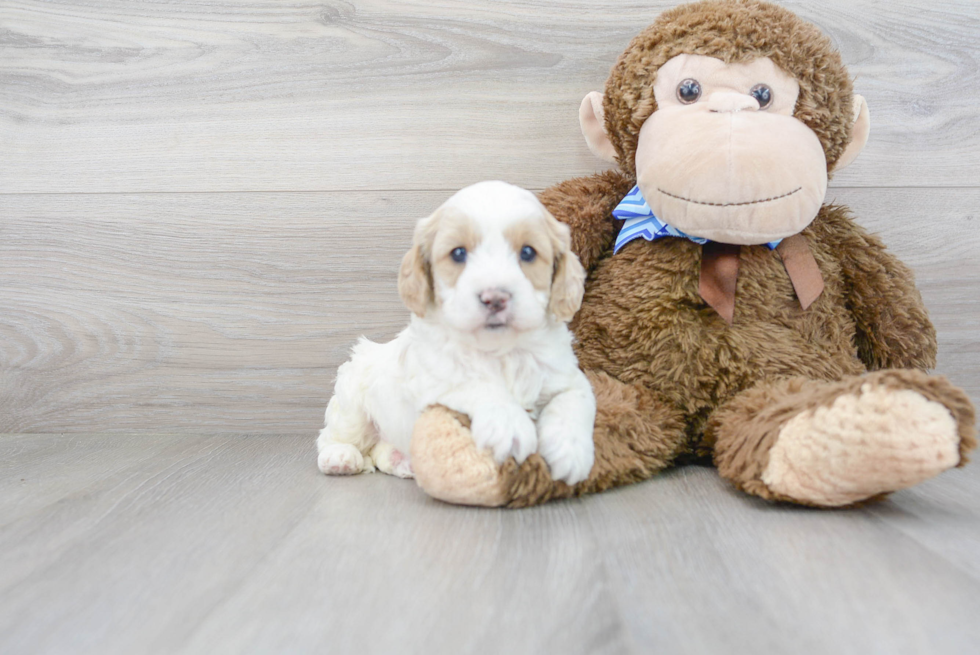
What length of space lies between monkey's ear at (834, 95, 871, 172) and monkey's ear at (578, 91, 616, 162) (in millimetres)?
404

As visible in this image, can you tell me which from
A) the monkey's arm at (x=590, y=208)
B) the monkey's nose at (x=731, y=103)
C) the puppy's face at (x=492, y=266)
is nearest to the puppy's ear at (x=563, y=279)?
the puppy's face at (x=492, y=266)

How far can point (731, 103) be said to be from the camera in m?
1.22

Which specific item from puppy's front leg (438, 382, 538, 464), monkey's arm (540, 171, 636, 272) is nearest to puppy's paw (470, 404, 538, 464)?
puppy's front leg (438, 382, 538, 464)

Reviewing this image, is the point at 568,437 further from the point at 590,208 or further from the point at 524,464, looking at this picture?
the point at 590,208

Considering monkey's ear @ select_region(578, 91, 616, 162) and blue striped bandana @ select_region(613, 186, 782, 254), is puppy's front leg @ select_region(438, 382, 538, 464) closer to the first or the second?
blue striped bandana @ select_region(613, 186, 782, 254)

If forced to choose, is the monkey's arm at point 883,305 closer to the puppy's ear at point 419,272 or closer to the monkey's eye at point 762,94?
the monkey's eye at point 762,94

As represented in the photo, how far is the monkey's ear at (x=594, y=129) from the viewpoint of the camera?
1418 millimetres

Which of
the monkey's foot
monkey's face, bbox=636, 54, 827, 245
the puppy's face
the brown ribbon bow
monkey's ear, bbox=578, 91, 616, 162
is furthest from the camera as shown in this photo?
monkey's ear, bbox=578, 91, 616, 162

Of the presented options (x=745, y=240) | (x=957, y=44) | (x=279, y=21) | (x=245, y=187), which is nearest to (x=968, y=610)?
(x=745, y=240)

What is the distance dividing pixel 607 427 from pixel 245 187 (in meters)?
0.97

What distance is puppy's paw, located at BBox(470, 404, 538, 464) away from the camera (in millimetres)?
1030

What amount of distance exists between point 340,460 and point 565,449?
478 mm

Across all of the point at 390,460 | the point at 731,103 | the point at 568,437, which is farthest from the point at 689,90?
the point at 390,460

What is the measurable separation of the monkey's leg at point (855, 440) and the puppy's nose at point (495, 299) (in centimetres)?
42
